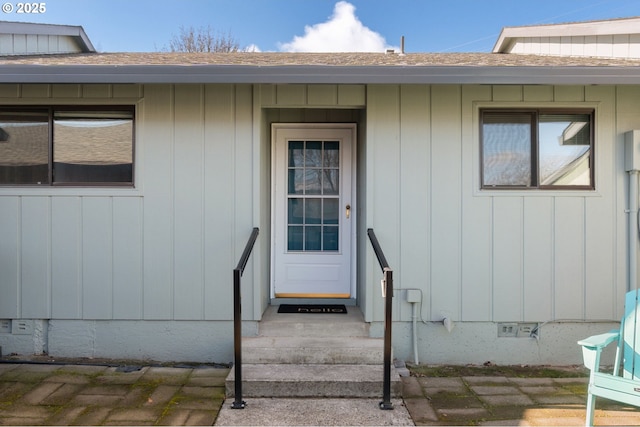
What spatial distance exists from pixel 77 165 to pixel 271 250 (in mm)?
2040

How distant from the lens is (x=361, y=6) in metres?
10.8

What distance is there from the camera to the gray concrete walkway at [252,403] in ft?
8.98

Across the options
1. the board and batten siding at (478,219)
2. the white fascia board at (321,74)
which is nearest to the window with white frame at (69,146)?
the white fascia board at (321,74)

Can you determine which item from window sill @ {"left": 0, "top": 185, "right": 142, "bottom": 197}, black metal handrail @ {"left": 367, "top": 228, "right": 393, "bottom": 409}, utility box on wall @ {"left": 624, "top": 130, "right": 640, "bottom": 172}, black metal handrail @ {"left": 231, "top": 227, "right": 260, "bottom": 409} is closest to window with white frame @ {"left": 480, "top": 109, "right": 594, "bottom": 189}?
utility box on wall @ {"left": 624, "top": 130, "right": 640, "bottom": 172}

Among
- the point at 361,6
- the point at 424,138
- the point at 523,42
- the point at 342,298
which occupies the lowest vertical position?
the point at 342,298

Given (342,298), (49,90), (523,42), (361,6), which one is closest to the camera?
(49,90)

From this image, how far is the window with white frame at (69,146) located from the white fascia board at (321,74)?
0.47m

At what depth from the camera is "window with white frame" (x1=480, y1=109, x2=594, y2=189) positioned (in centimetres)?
372

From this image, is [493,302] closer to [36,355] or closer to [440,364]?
[440,364]

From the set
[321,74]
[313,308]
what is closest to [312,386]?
[313,308]

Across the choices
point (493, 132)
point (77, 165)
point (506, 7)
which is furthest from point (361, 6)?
point (77, 165)

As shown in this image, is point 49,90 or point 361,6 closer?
point 49,90

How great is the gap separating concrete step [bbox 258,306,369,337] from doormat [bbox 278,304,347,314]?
0.22 meters

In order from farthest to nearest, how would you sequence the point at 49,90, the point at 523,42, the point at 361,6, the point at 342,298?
the point at 361,6 → the point at 523,42 → the point at 342,298 → the point at 49,90
